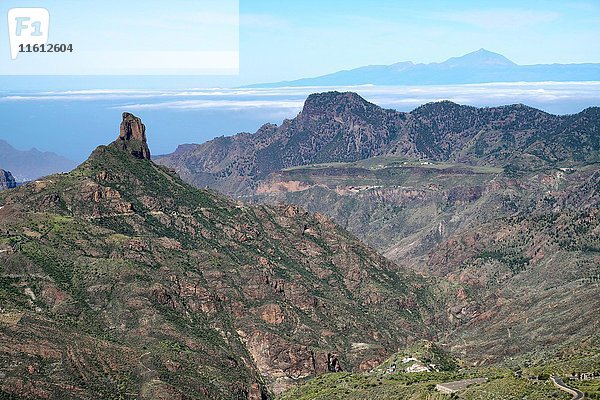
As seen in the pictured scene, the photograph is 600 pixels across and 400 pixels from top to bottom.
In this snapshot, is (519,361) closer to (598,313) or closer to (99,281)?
(598,313)

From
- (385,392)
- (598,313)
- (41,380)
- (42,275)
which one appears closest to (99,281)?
(42,275)

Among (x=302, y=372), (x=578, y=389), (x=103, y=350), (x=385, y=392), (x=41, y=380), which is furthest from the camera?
(x=302, y=372)

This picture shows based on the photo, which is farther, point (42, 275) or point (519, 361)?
point (42, 275)

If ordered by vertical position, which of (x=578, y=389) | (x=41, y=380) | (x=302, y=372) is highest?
(x=578, y=389)

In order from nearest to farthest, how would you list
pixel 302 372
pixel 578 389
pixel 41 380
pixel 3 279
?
pixel 578 389
pixel 41 380
pixel 3 279
pixel 302 372

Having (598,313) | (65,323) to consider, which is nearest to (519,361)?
(598,313)

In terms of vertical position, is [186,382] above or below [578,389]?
below

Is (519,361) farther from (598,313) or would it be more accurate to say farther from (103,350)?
(103,350)
